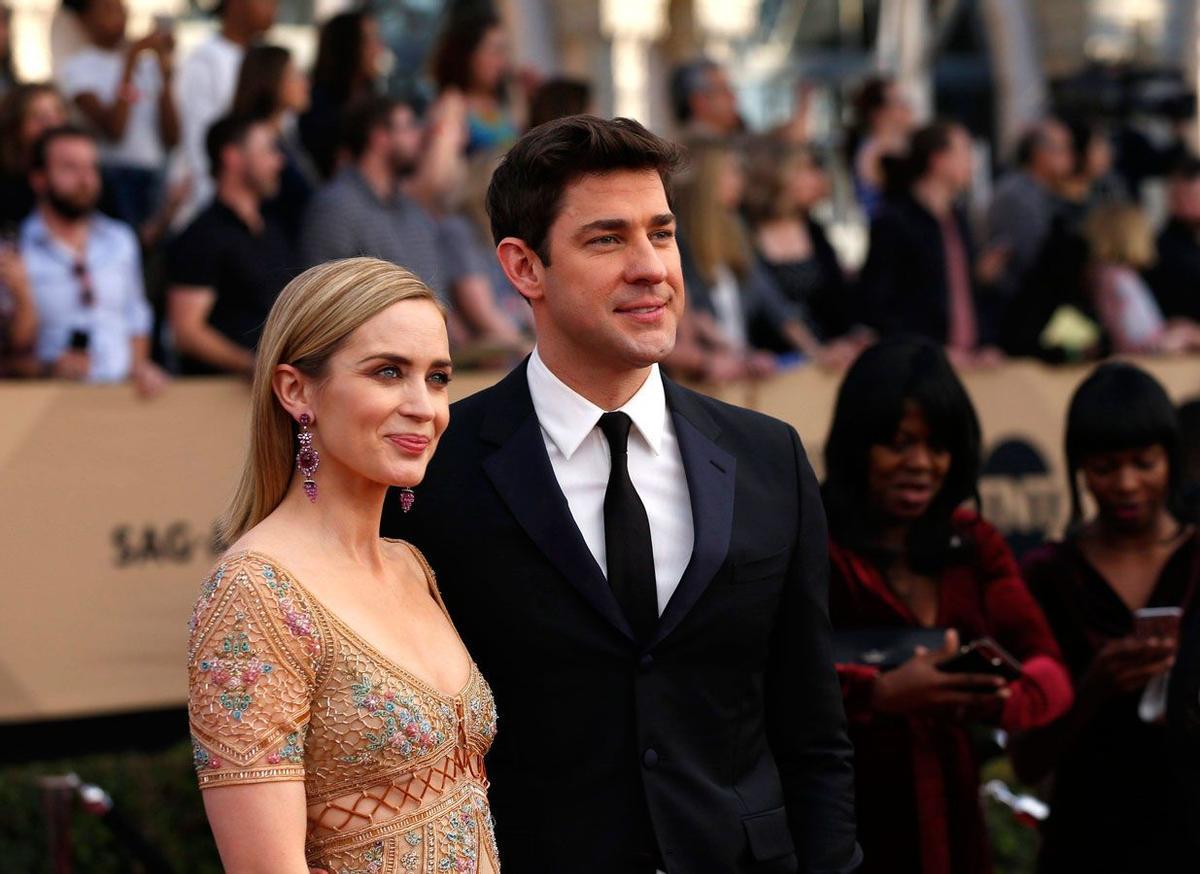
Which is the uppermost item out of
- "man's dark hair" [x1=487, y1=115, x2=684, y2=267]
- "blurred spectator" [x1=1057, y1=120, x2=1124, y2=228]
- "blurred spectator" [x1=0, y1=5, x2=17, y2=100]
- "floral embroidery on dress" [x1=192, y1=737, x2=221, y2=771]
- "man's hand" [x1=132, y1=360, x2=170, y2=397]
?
"blurred spectator" [x1=0, y1=5, x2=17, y2=100]

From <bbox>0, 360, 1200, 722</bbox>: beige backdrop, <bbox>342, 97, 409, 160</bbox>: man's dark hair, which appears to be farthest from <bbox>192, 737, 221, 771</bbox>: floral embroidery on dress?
<bbox>342, 97, 409, 160</bbox>: man's dark hair

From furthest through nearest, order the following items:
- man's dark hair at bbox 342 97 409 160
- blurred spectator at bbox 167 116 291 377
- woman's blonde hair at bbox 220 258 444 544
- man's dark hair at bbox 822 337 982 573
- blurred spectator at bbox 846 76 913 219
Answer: blurred spectator at bbox 846 76 913 219 → man's dark hair at bbox 342 97 409 160 → blurred spectator at bbox 167 116 291 377 → man's dark hair at bbox 822 337 982 573 → woman's blonde hair at bbox 220 258 444 544

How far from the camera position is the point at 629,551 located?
3.29m

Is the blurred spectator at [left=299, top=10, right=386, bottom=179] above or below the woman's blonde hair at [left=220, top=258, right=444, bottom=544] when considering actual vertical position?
above

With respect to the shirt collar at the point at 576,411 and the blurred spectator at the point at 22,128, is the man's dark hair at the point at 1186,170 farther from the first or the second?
the shirt collar at the point at 576,411

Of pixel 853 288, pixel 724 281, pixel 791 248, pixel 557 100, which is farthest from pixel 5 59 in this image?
pixel 853 288

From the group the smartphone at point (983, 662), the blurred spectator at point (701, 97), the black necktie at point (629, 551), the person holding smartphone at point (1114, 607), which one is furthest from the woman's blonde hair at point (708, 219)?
the black necktie at point (629, 551)

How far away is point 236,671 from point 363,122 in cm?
484

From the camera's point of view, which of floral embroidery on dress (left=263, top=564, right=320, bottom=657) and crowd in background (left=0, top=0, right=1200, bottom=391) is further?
crowd in background (left=0, top=0, right=1200, bottom=391)

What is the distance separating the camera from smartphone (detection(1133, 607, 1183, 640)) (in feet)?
14.9

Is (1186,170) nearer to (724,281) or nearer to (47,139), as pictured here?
(724,281)

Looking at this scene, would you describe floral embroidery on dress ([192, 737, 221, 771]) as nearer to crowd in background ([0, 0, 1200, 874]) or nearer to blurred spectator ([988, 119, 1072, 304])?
crowd in background ([0, 0, 1200, 874])

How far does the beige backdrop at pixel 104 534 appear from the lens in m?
6.20

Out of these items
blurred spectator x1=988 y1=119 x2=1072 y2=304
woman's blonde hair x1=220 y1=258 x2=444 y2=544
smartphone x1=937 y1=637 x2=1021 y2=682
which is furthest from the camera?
blurred spectator x1=988 y1=119 x2=1072 y2=304
